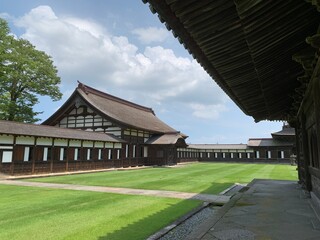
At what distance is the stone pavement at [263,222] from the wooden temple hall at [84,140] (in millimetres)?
15399

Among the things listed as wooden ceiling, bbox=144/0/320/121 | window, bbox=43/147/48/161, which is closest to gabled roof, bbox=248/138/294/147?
window, bbox=43/147/48/161

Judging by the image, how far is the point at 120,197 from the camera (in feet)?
34.9

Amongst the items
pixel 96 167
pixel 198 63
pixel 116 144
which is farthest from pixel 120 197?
pixel 116 144

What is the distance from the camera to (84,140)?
24000 millimetres

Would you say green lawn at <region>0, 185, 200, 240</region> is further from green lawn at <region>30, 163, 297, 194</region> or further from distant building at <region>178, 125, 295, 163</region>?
distant building at <region>178, 125, 295, 163</region>

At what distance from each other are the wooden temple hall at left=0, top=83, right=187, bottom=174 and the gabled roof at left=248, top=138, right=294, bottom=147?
19.8 metres

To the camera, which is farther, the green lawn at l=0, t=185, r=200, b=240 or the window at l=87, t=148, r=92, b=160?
the window at l=87, t=148, r=92, b=160

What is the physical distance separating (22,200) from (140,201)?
419cm

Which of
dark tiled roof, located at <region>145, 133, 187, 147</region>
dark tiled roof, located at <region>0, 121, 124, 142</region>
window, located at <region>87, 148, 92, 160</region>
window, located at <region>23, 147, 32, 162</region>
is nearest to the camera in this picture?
dark tiled roof, located at <region>0, 121, 124, 142</region>

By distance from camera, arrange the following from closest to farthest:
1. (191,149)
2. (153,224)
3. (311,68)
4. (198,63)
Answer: (198,63), (311,68), (153,224), (191,149)

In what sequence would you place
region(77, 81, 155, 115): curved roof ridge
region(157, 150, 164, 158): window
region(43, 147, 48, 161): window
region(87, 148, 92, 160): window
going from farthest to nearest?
region(157, 150, 164, 158): window → region(77, 81, 155, 115): curved roof ridge → region(87, 148, 92, 160): window → region(43, 147, 48, 161): window

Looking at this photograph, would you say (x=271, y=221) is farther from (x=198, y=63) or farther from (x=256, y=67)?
(x=198, y=63)

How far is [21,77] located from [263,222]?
29571 millimetres

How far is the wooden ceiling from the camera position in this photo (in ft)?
10.7
